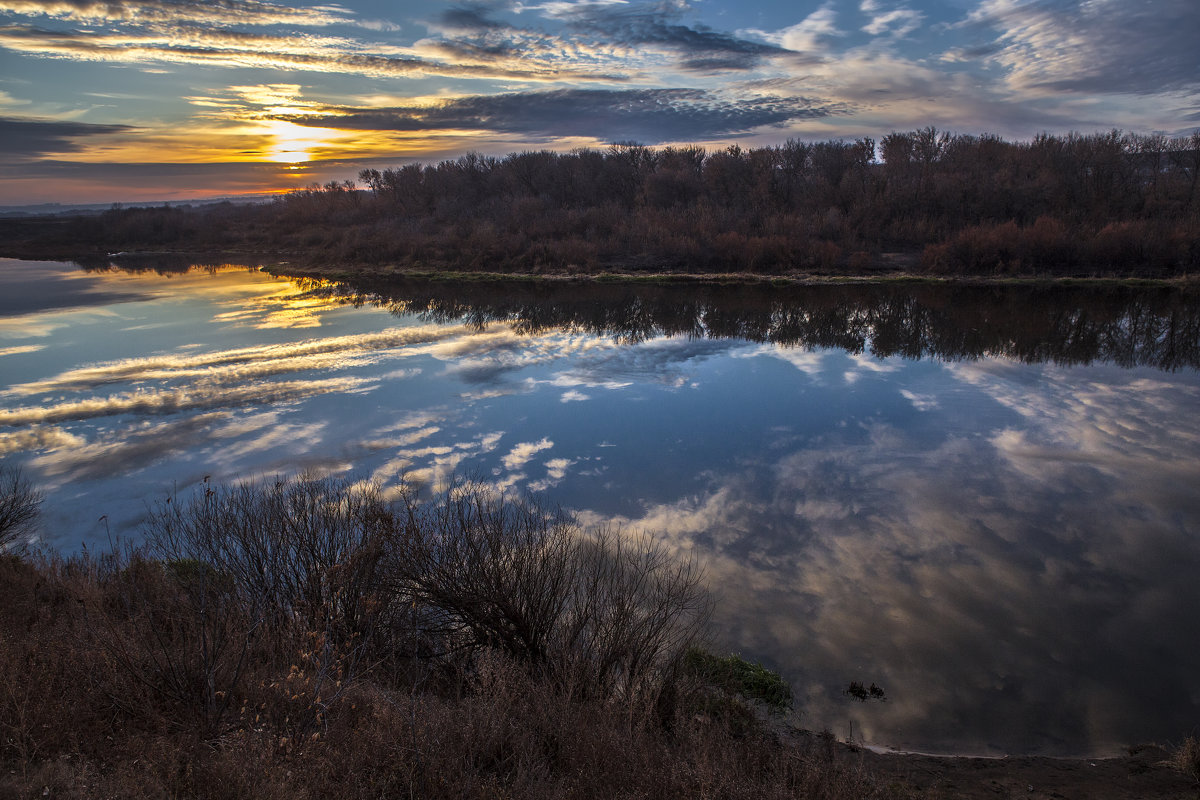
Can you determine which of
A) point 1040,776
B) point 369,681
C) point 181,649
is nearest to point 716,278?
point 1040,776

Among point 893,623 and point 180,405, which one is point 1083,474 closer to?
point 893,623

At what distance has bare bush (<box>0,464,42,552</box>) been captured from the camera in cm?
1080

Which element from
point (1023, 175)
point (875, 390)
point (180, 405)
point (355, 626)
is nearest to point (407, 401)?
point (180, 405)

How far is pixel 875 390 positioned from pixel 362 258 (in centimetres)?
4633

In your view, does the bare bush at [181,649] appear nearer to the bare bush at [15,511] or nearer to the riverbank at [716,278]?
the bare bush at [15,511]

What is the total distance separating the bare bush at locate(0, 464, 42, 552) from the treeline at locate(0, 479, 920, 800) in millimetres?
1278

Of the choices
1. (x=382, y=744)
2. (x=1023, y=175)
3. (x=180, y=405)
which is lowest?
(x=180, y=405)

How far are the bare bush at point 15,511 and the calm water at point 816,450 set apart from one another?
1.34 ft

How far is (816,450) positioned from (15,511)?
49.2ft

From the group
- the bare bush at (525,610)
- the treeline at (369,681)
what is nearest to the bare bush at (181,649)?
the treeline at (369,681)

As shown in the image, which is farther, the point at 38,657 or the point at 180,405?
the point at 180,405

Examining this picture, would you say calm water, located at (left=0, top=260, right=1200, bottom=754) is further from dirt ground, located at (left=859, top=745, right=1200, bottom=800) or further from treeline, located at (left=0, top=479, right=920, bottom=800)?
treeline, located at (left=0, top=479, right=920, bottom=800)

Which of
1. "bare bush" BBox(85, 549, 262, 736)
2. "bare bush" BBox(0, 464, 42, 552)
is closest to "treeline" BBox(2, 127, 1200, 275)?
"bare bush" BBox(0, 464, 42, 552)

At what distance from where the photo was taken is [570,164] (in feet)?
226
